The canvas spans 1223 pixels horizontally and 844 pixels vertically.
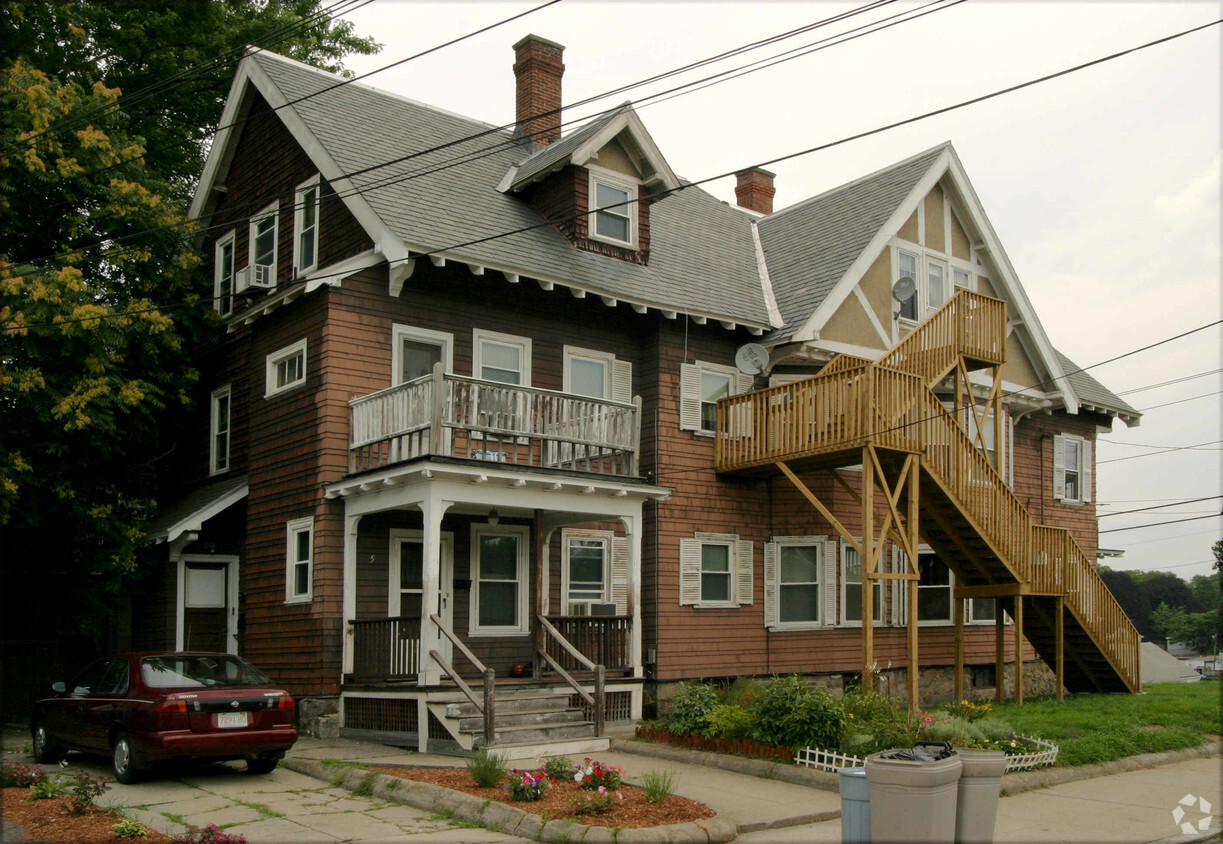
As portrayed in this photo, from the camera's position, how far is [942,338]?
818 inches

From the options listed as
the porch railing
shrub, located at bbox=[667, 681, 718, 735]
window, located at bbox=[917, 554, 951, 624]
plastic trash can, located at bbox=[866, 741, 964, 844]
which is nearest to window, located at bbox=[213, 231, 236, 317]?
the porch railing

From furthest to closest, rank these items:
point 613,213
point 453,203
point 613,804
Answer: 1. point 613,213
2. point 453,203
3. point 613,804

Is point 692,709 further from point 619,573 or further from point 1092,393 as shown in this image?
point 1092,393

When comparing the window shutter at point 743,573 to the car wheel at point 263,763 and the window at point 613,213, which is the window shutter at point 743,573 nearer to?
the window at point 613,213

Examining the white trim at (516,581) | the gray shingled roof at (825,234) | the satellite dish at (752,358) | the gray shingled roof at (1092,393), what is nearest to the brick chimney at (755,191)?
the gray shingled roof at (825,234)

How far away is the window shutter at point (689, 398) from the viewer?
20.3 metres

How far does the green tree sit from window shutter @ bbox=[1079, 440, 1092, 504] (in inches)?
777

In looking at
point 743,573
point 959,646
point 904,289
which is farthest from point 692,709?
point 904,289

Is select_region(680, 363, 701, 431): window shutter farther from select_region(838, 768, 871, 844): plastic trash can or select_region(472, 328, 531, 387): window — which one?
select_region(838, 768, 871, 844): plastic trash can

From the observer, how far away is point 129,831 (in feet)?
32.3

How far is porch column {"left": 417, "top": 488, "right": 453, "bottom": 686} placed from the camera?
15188 mm

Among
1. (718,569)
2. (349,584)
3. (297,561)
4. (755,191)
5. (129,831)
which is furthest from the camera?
(755,191)

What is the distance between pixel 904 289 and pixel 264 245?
39.2 ft

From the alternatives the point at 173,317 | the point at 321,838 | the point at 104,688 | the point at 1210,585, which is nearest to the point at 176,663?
the point at 104,688
